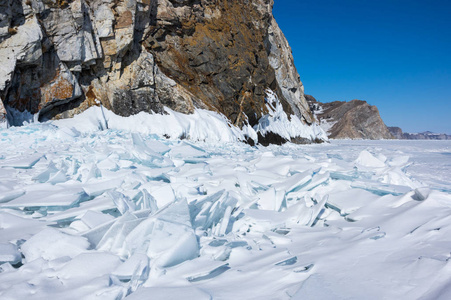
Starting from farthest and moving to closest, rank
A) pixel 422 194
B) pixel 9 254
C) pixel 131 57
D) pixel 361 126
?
pixel 361 126
pixel 131 57
pixel 422 194
pixel 9 254

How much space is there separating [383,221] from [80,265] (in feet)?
8.40

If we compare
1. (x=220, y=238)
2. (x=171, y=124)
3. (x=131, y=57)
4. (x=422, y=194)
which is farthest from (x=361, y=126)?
(x=220, y=238)

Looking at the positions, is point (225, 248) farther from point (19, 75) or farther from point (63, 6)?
point (63, 6)

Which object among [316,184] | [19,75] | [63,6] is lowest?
[316,184]

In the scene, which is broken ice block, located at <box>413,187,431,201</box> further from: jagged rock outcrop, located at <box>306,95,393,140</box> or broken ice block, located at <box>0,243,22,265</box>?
jagged rock outcrop, located at <box>306,95,393,140</box>

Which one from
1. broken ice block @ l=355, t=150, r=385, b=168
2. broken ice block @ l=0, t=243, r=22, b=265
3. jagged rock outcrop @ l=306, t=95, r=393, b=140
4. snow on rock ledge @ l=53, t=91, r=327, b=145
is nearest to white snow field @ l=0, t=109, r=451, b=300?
broken ice block @ l=0, t=243, r=22, b=265

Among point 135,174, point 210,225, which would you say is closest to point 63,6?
point 135,174

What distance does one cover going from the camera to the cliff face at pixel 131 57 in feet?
33.6

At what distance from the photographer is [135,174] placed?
4.08 metres

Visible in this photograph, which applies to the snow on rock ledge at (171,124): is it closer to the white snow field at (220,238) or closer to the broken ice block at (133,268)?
the white snow field at (220,238)

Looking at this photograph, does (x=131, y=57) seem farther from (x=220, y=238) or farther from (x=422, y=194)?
(x=422, y=194)

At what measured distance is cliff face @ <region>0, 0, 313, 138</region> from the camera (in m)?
10.2

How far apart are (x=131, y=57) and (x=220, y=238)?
13.7 metres

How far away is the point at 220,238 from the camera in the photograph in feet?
8.21
